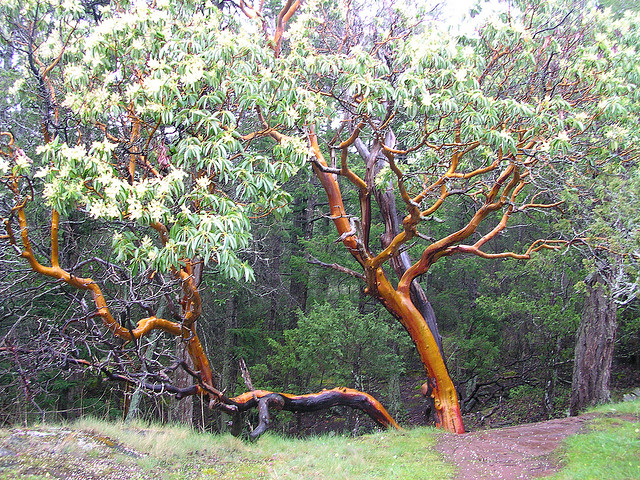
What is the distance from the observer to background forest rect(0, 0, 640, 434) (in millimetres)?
4953

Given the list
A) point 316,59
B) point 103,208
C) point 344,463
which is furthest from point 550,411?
point 103,208

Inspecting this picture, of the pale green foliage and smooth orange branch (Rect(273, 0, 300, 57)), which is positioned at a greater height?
smooth orange branch (Rect(273, 0, 300, 57))

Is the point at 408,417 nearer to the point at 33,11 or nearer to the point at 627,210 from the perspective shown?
the point at 627,210

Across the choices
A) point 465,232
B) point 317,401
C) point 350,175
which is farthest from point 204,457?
point 465,232

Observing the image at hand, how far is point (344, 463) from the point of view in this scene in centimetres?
528

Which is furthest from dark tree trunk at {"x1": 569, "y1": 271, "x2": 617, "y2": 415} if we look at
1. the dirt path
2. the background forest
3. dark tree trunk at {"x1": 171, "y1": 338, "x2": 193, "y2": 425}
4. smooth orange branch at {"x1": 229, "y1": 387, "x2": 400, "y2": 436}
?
dark tree trunk at {"x1": 171, "y1": 338, "x2": 193, "y2": 425}

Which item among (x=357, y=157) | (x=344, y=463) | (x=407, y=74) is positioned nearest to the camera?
(x=344, y=463)

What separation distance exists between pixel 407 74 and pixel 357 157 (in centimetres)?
856

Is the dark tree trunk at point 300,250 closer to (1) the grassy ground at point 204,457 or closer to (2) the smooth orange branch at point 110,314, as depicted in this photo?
(2) the smooth orange branch at point 110,314

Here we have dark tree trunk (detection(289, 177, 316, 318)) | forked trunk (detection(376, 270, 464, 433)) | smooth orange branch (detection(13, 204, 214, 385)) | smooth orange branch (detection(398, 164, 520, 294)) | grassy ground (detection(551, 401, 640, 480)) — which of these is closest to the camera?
grassy ground (detection(551, 401, 640, 480))

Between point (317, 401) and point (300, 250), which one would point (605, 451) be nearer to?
point (317, 401)

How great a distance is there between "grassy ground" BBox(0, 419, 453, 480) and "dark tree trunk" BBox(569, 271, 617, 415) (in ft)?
12.3

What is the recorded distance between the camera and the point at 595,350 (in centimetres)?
845

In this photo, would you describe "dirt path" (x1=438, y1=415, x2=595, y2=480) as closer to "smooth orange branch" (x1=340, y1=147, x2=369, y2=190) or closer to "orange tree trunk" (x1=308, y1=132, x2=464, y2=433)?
"orange tree trunk" (x1=308, y1=132, x2=464, y2=433)
